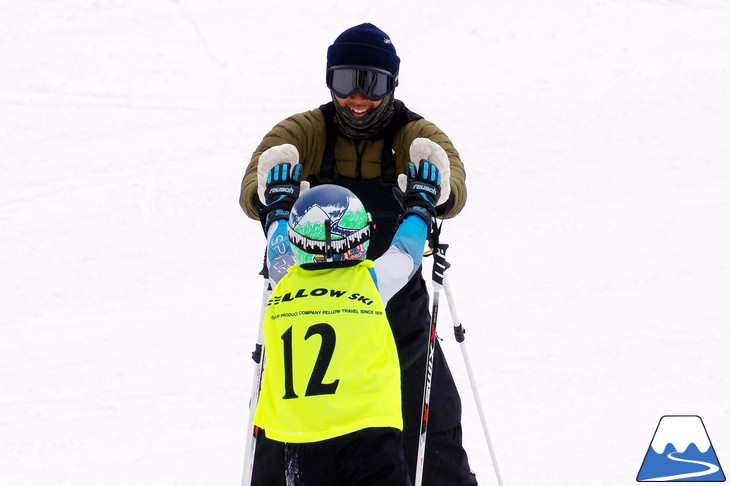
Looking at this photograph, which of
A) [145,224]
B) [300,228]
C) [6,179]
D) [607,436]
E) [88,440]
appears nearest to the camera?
[300,228]

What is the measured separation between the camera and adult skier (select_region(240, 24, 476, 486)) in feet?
15.3

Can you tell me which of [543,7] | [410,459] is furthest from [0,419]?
[543,7]

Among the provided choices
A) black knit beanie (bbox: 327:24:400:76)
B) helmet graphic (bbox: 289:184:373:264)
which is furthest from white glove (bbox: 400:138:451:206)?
helmet graphic (bbox: 289:184:373:264)

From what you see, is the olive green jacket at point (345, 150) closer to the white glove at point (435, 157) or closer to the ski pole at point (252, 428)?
the white glove at point (435, 157)

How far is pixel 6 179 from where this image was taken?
38.5 feet

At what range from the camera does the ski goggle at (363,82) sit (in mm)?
4652

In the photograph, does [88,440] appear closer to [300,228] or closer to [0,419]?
[0,419]

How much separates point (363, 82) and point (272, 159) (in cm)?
56

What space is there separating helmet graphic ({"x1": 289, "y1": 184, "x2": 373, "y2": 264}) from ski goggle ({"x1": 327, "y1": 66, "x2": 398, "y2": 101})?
840 mm

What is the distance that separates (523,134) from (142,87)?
18.1 feet

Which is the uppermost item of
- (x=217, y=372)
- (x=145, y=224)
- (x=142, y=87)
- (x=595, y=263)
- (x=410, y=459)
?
(x=142, y=87)

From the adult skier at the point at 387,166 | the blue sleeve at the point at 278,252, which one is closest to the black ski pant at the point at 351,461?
the blue sleeve at the point at 278,252

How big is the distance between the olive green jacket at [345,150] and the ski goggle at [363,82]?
0.28m

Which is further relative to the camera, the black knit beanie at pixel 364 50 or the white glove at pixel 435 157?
the black knit beanie at pixel 364 50
